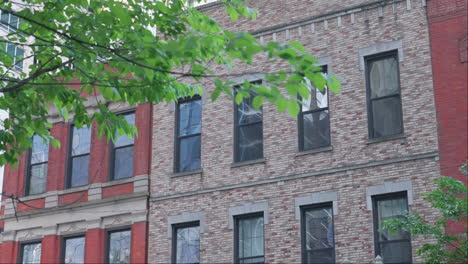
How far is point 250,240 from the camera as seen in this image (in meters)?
21.5

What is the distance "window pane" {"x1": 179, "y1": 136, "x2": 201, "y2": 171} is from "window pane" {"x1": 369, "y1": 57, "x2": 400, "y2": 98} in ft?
18.1

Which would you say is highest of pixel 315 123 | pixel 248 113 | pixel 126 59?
pixel 248 113

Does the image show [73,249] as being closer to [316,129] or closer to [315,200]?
[315,200]

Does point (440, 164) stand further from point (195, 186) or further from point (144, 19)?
point (144, 19)

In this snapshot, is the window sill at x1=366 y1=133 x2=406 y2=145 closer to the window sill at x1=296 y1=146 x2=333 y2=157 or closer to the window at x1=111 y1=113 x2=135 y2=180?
the window sill at x1=296 y1=146 x2=333 y2=157

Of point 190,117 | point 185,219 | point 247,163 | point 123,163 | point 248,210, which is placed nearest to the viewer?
point 248,210

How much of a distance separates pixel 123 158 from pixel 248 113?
15.2ft

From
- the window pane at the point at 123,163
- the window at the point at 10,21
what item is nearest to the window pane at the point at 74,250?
the window pane at the point at 123,163

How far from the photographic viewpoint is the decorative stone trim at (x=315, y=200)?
2011 centimetres

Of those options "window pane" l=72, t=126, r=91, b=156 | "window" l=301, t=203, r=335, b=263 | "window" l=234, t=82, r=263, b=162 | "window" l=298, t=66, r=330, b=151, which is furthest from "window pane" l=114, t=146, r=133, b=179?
"window" l=301, t=203, r=335, b=263

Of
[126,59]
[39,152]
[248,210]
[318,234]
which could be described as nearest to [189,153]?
[248,210]

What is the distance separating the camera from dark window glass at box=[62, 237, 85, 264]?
24.7 metres

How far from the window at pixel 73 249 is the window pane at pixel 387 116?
1014cm

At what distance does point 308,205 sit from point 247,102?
3.80 meters
